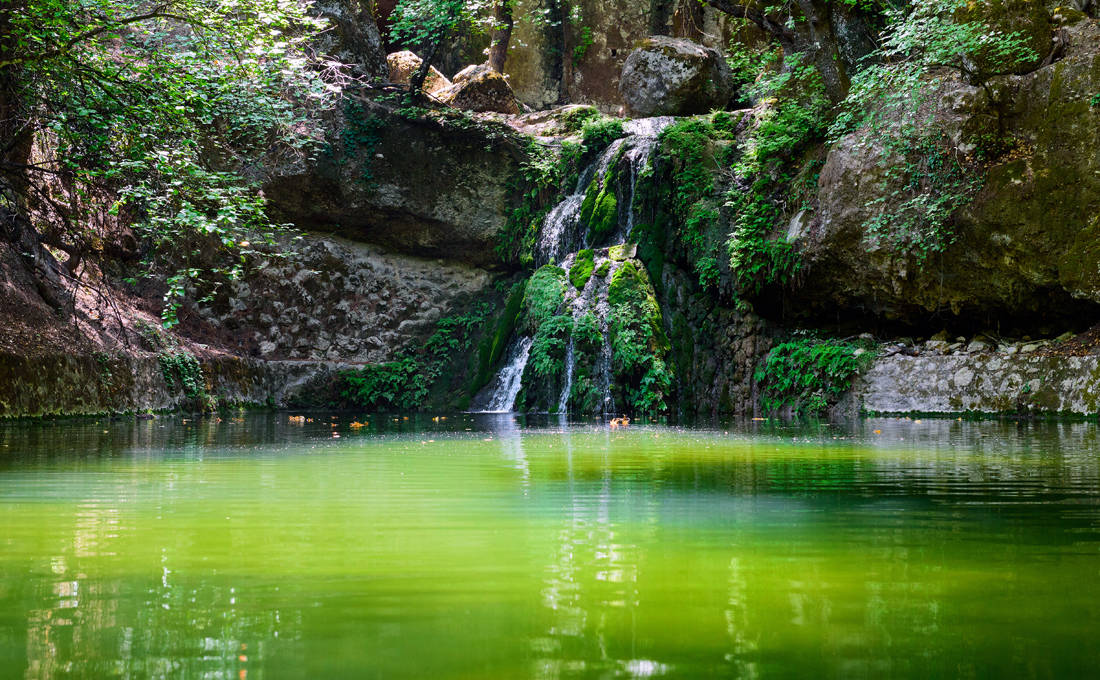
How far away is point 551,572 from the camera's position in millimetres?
2521

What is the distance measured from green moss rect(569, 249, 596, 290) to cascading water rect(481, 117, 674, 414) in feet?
0.50

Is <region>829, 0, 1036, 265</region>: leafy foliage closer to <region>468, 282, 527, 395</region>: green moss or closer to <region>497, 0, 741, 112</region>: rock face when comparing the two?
<region>468, 282, 527, 395</region>: green moss

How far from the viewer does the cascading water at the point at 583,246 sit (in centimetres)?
1666

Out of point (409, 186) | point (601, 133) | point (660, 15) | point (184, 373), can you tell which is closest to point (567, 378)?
point (601, 133)

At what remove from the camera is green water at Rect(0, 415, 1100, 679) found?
68.4 inches

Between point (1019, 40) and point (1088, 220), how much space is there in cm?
295

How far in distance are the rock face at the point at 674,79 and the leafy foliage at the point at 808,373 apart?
757cm

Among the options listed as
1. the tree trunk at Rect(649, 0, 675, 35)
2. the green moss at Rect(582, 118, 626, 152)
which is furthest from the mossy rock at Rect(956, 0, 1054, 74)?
the tree trunk at Rect(649, 0, 675, 35)

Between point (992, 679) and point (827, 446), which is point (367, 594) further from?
point (827, 446)

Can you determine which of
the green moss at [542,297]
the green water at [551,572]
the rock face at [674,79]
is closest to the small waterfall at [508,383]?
the green moss at [542,297]

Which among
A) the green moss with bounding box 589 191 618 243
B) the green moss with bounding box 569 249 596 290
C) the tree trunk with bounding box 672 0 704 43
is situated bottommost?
the green moss with bounding box 569 249 596 290

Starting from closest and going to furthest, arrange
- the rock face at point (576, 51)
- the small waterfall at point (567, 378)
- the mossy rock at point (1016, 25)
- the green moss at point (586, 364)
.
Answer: the mossy rock at point (1016, 25), the green moss at point (586, 364), the small waterfall at point (567, 378), the rock face at point (576, 51)

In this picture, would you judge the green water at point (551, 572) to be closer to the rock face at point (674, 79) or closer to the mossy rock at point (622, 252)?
the mossy rock at point (622, 252)

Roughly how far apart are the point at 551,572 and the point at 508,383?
51.3 feet
